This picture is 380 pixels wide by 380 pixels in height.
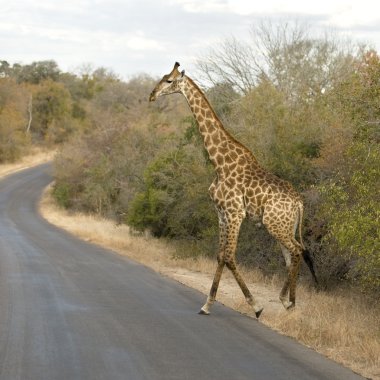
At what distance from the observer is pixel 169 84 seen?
483 inches

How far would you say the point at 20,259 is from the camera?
18.6m

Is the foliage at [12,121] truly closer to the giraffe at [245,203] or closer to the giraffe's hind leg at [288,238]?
the giraffe at [245,203]

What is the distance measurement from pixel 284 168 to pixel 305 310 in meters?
4.59

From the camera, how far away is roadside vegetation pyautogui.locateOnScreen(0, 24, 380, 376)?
10570 mm

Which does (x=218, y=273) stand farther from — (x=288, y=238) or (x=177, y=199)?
(x=177, y=199)

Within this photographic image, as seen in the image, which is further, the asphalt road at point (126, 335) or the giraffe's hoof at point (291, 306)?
the giraffe's hoof at point (291, 306)

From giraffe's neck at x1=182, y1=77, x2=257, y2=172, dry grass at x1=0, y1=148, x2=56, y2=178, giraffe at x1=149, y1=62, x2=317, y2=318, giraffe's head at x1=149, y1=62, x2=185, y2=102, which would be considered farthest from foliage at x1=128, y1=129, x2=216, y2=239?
dry grass at x1=0, y1=148, x2=56, y2=178

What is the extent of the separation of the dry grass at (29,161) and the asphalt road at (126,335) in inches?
2005

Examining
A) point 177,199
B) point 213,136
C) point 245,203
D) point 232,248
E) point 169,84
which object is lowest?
point 177,199

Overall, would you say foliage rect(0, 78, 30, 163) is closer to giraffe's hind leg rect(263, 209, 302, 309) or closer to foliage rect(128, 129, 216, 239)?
foliage rect(128, 129, 216, 239)

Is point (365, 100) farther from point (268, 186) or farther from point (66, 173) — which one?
point (66, 173)

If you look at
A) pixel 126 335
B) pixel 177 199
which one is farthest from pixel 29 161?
pixel 126 335

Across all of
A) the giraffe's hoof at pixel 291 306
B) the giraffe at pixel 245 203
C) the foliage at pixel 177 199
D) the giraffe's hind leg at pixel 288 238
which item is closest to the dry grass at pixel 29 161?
the foliage at pixel 177 199

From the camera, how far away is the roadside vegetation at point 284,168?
34.7 feet
